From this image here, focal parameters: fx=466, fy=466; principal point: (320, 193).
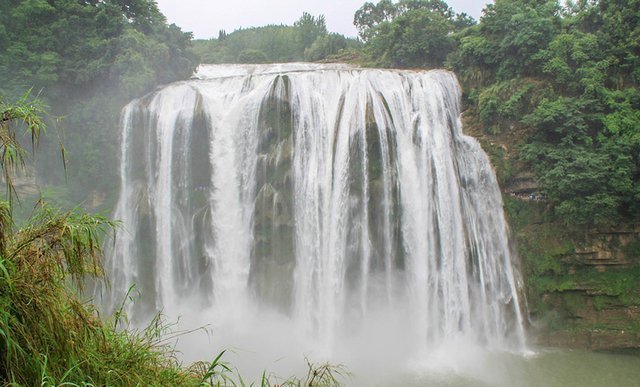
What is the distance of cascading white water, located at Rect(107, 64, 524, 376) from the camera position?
14.6 metres

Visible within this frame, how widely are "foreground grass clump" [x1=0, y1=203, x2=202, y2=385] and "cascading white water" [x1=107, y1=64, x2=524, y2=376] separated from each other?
1118cm

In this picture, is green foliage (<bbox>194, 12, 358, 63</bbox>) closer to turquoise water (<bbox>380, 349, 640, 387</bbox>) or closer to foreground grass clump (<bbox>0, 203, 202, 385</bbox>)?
turquoise water (<bbox>380, 349, 640, 387</bbox>)

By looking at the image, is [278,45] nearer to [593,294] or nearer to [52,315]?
[593,294]

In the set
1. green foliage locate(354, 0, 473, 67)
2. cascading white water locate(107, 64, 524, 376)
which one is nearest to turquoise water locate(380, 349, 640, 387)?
cascading white water locate(107, 64, 524, 376)

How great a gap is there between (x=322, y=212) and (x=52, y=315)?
12.1 metres

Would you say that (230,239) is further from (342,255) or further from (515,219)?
(515,219)

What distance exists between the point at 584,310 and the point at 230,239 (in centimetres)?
1147

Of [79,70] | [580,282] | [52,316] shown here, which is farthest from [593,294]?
[79,70]

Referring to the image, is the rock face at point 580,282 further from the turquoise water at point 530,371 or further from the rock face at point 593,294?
the turquoise water at point 530,371

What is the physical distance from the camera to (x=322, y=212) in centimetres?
1505

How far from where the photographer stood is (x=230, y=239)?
15930mm

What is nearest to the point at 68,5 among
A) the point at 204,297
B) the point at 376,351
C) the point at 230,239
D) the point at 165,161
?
the point at 165,161

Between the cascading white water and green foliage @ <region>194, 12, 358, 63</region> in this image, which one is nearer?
the cascading white water

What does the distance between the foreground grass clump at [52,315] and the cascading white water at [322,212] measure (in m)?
11.2
